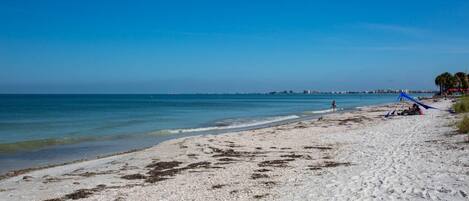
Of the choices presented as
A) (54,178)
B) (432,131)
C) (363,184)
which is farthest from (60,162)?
(432,131)

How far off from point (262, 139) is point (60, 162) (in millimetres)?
8206

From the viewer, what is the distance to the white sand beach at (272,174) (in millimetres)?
8391

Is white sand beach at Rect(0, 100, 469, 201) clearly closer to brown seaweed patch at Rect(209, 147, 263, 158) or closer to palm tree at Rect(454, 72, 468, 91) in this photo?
brown seaweed patch at Rect(209, 147, 263, 158)

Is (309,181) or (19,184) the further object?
(19,184)

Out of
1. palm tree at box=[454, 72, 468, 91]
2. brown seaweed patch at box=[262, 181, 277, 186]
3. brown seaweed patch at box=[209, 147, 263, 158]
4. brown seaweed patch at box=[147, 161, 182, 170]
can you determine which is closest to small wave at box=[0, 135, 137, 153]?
brown seaweed patch at box=[147, 161, 182, 170]

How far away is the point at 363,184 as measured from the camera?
8.71 meters

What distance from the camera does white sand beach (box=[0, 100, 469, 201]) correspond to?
8.39m

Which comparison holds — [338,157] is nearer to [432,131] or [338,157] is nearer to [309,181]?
[309,181]

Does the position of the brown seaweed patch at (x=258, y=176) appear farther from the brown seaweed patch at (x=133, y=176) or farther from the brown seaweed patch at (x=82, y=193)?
the brown seaweed patch at (x=82, y=193)

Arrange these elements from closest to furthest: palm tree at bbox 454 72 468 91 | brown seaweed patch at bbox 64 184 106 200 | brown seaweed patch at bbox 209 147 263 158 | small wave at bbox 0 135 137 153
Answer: brown seaweed patch at bbox 64 184 106 200 → brown seaweed patch at bbox 209 147 263 158 → small wave at bbox 0 135 137 153 → palm tree at bbox 454 72 468 91

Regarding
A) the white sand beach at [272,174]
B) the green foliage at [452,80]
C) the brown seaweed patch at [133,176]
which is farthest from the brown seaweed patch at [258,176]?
the green foliage at [452,80]

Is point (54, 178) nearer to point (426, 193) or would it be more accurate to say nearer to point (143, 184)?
point (143, 184)

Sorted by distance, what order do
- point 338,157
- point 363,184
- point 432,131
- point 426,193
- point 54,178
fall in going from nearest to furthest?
1. point 426,193
2. point 363,184
3. point 54,178
4. point 338,157
5. point 432,131

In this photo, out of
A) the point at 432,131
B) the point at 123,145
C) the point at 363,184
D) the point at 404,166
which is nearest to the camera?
the point at 363,184
